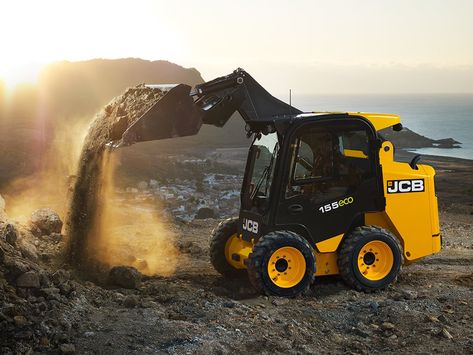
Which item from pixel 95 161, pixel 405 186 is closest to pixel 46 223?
pixel 95 161

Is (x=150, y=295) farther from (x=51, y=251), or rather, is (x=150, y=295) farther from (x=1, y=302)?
(x=51, y=251)

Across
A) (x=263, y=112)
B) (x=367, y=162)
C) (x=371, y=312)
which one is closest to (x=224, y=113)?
(x=263, y=112)

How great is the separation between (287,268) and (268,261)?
40cm

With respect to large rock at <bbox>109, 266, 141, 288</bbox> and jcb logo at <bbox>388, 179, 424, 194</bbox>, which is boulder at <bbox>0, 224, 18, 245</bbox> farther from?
jcb logo at <bbox>388, 179, 424, 194</bbox>

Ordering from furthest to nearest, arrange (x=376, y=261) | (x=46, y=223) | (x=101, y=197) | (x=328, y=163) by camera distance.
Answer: (x=46, y=223) → (x=101, y=197) → (x=376, y=261) → (x=328, y=163)

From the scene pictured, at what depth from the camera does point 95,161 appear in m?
9.78

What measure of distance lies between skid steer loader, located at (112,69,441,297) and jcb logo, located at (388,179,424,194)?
15mm

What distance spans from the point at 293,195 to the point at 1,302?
418cm

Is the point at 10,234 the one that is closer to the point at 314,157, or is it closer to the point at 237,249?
the point at 237,249

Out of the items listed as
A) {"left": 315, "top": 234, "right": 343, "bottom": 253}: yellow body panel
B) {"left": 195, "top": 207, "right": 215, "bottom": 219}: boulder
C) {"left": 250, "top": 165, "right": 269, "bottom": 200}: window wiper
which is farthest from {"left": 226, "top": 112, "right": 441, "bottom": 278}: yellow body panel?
{"left": 195, "top": 207, "right": 215, "bottom": 219}: boulder

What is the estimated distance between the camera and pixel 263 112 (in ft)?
30.7

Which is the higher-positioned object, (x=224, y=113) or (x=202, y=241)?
(x=224, y=113)

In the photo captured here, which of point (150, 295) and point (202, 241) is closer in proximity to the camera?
point (150, 295)

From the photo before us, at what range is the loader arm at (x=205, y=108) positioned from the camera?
28.7 feet
